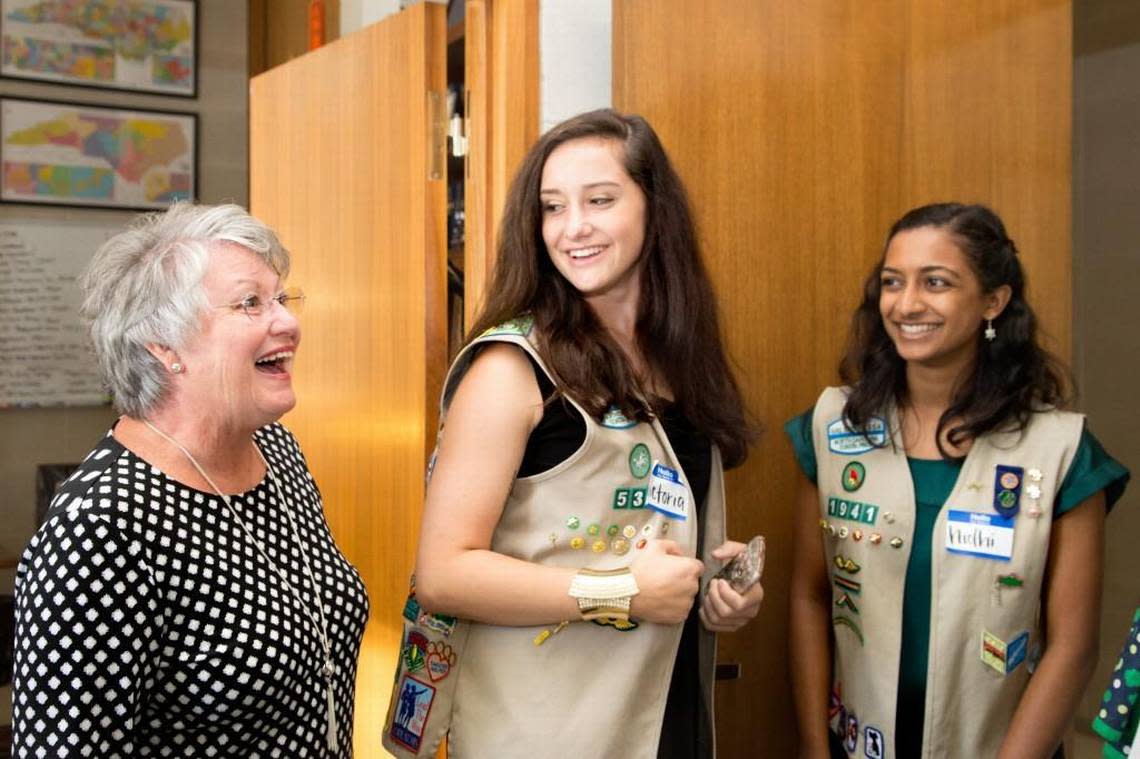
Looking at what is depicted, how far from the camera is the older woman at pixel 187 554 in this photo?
1111mm

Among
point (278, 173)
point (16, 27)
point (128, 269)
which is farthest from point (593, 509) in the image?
point (16, 27)

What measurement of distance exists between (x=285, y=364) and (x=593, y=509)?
17.6 inches

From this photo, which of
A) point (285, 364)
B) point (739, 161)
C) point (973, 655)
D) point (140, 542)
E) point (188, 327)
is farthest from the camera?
point (739, 161)

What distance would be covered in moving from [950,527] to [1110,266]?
2.46 meters

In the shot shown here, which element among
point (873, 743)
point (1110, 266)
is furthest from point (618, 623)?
point (1110, 266)

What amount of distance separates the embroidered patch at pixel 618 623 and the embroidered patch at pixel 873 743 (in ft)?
1.93

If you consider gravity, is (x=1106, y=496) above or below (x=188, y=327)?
below

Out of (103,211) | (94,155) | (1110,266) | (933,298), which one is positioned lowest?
(933,298)

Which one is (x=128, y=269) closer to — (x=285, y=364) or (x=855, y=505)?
(x=285, y=364)

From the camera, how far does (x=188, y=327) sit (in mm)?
1274

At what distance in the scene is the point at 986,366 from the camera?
185 centimetres

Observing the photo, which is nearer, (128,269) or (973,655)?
(128,269)

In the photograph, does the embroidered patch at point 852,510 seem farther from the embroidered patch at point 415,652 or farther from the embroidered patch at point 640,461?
the embroidered patch at point 415,652

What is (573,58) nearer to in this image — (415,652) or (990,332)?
(990,332)
